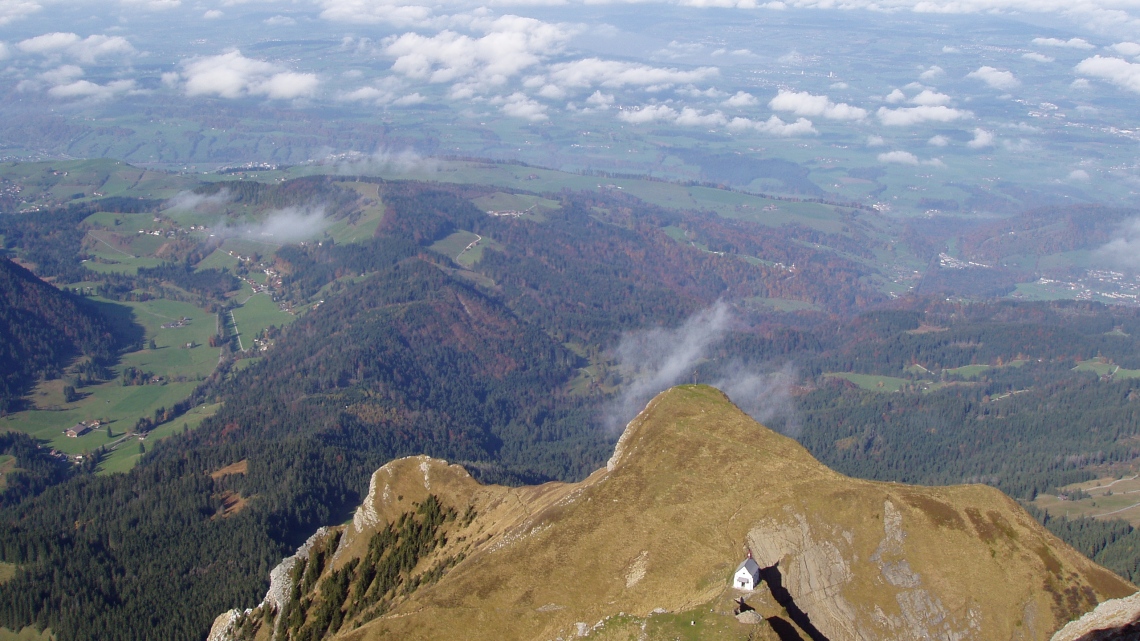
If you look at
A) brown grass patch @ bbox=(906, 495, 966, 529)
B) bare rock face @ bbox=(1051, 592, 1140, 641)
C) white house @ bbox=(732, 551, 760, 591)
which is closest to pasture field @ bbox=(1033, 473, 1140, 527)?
brown grass patch @ bbox=(906, 495, 966, 529)

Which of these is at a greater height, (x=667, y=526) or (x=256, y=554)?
(x=667, y=526)

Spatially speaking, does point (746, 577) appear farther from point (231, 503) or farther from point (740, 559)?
point (231, 503)

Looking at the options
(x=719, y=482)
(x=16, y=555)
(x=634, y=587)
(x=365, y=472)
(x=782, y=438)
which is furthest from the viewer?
(x=365, y=472)

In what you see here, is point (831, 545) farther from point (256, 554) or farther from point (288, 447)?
point (288, 447)

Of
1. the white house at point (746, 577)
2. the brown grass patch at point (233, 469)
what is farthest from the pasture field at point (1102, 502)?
the brown grass patch at point (233, 469)

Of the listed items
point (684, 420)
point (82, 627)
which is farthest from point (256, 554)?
point (684, 420)

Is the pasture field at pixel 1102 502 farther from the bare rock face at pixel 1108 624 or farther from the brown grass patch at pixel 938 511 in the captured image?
the bare rock face at pixel 1108 624
